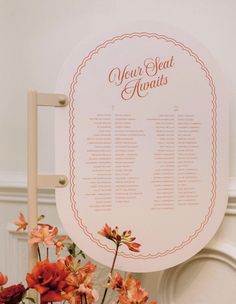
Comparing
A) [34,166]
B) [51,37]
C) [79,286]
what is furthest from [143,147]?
[51,37]

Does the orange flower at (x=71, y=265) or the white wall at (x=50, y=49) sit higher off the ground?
the white wall at (x=50, y=49)

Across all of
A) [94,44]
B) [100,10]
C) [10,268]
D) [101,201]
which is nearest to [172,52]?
[94,44]

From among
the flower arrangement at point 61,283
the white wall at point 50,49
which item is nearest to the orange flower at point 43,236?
the flower arrangement at point 61,283

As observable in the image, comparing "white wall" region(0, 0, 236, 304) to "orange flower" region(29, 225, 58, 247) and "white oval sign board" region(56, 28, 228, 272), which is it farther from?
"orange flower" region(29, 225, 58, 247)

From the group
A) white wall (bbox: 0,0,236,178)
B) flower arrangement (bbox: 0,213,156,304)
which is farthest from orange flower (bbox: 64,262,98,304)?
white wall (bbox: 0,0,236,178)

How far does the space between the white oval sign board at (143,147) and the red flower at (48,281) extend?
0.23m

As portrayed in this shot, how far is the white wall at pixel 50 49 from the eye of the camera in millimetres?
1118

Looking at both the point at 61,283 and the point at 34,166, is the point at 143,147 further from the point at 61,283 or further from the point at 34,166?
the point at 61,283

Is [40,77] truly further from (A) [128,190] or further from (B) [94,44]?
(A) [128,190]

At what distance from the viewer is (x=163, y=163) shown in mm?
1008

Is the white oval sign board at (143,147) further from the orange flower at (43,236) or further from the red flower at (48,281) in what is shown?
the red flower at (48,281)

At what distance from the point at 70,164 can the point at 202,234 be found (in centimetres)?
42

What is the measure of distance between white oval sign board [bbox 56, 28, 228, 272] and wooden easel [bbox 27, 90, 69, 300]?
3cm

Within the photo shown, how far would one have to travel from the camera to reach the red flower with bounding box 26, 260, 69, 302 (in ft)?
2.30
